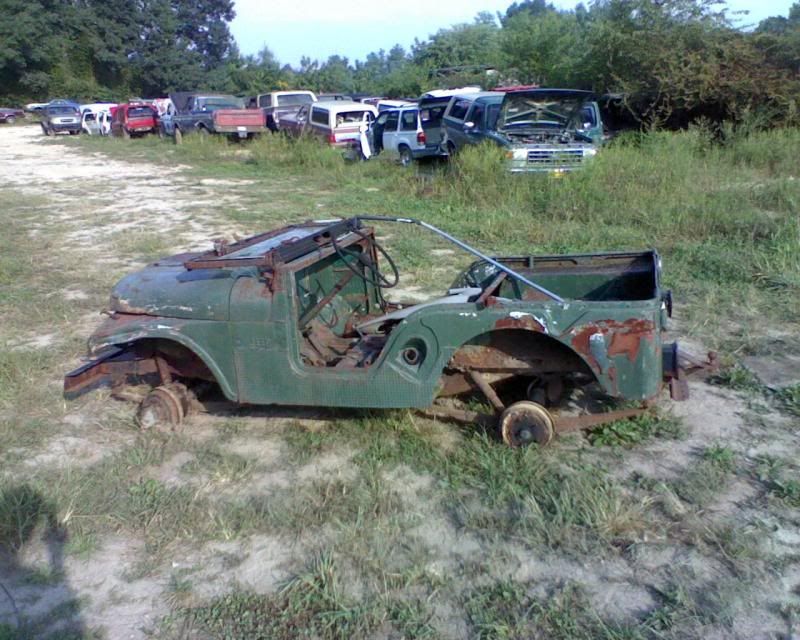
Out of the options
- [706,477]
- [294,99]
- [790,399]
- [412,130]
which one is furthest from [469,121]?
[294,99]

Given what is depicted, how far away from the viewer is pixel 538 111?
42.3ft

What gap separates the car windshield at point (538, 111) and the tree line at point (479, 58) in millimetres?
4110

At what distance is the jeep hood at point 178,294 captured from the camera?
423 cm

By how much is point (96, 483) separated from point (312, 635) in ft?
5.74

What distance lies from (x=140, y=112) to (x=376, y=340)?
28986 millimetres

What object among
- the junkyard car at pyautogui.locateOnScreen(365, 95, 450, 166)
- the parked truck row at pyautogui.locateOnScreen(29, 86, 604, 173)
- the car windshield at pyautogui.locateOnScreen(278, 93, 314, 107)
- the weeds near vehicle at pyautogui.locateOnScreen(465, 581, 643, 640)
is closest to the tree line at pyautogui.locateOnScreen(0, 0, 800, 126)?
the parked truck row at pyautogui.locateOnScreen(29, 86, 604, 173)

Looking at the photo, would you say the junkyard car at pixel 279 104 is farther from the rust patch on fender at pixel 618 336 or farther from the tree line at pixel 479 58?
the rust patch on fender at pixel 618 336

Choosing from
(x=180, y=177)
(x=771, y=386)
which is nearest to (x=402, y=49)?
(x=180, y=177)

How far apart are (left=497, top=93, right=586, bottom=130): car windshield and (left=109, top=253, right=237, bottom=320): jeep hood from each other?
938 cm

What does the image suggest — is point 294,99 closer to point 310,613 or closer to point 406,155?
point 406,155

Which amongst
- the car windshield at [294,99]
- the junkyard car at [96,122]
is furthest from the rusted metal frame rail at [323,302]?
the junkyard car at [96,122]

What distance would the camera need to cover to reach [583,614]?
2.92 meters

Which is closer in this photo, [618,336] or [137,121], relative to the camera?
[618,336]

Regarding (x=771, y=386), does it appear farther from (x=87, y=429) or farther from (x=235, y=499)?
(x=87, y=429)
